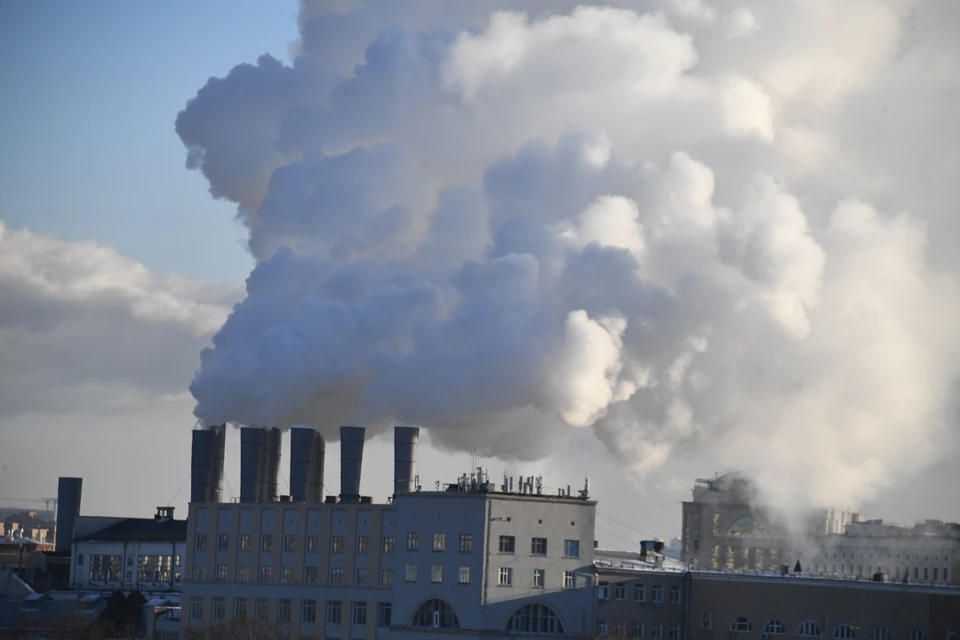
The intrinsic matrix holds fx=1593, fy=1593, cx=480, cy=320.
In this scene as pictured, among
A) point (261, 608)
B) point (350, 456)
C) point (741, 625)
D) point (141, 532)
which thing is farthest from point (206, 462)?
point (741, 625)

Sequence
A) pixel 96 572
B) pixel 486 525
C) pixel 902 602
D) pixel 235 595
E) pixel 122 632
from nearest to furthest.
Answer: pixel 902 602, pixel 486 525, pixel 235 595, pixel 122 632, pixel 96 572

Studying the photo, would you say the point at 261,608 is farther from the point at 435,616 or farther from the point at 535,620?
the point at 535,620

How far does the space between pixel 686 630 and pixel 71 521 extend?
91425mm

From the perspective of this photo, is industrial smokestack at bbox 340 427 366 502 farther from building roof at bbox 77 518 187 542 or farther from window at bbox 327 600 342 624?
building roof at bbox 77 518 187 542

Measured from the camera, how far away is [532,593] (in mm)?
85375

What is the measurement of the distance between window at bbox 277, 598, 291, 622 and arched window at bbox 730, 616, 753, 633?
87.3 feet

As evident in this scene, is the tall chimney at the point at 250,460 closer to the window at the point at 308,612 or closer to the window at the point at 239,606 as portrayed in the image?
the window at the point at 239,606

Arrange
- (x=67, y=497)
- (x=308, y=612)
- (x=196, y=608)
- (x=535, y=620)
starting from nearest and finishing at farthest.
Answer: (x=535, y=620) → (x=308, y=612) → (x=196, y=608) → (x=67, y=497)

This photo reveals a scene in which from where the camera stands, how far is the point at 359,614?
91312 millimetres

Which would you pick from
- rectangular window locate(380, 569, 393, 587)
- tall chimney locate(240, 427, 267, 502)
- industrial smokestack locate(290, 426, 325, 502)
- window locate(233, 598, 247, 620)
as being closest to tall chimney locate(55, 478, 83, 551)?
tall chimney locate(240, 427, 267, 502)

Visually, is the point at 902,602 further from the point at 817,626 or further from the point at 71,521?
the point at 71,521

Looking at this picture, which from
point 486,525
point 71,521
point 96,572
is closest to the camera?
point 486,525

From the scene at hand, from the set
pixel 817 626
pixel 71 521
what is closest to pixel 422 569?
pixel 817 626

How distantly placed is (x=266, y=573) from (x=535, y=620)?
63.6ft
